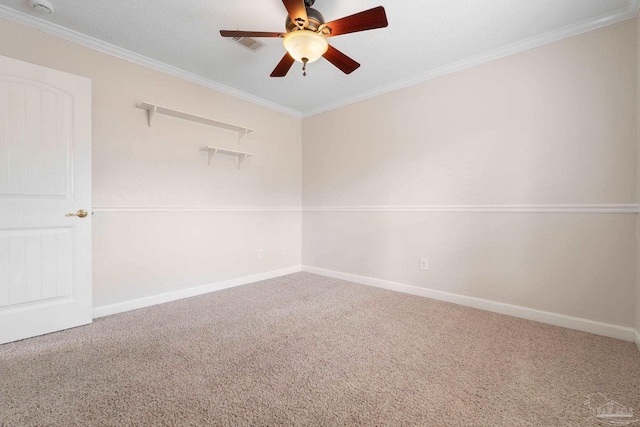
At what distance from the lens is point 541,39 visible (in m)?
2.32

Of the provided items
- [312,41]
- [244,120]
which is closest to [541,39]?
[312,41]

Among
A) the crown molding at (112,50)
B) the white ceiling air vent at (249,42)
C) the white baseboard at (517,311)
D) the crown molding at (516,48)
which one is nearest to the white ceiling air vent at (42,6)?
the crown molding at (112,50)

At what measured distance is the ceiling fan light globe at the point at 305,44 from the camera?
1.79m

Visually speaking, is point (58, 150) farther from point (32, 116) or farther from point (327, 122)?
point (327, 122)

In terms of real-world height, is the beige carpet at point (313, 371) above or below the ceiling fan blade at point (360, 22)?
below

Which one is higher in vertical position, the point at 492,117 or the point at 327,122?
the point at 327,122

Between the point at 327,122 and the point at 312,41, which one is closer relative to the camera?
the point at 312,41

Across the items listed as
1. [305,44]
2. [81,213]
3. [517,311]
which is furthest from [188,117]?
[517,311]

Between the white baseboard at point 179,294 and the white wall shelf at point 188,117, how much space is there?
5.61ft

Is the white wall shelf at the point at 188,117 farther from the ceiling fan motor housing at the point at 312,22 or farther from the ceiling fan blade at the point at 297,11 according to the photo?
the ceiling fan blade at the point at 297,11

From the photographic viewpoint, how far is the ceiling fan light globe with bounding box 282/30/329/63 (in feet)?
5.86

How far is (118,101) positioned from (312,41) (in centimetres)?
193

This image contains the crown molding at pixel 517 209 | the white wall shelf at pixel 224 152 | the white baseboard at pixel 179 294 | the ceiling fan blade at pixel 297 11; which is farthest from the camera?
the white wall shelf at pixel 224 152

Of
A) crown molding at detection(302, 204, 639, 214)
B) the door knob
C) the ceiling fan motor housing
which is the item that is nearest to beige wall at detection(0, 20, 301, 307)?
the door knob
